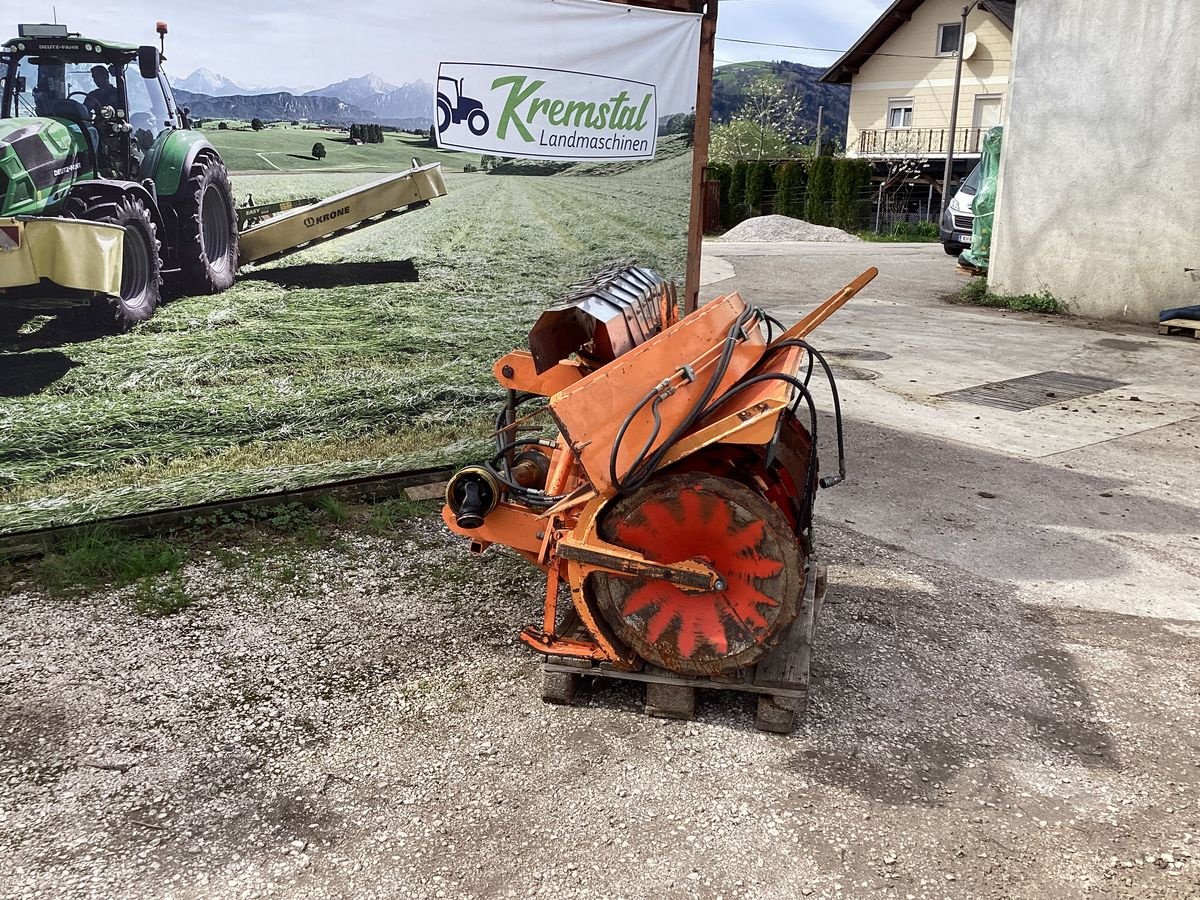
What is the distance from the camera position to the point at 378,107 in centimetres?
532

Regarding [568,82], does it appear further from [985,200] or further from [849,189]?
[849,189]

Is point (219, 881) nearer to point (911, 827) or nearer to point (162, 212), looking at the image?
point (911, 827)

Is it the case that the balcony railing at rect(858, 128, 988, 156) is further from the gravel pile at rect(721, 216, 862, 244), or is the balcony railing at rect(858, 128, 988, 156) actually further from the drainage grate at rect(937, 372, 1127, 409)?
the drainage grate at rect(937, 372, 1127, 409)

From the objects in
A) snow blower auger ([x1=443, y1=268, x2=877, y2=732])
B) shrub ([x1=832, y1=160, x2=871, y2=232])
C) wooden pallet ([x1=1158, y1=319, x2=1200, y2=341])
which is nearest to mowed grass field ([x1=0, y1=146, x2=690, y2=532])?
snow blower auger ([x1=443, y1=268, x2=877, y2=732])

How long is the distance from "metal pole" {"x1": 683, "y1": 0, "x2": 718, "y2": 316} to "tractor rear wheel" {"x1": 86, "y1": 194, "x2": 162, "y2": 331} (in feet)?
10.2

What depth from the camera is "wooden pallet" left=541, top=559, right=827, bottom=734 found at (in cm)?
327

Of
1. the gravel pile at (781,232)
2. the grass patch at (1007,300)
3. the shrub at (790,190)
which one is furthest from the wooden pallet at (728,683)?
the shrub at (790,190)

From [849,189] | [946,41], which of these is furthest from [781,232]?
[946,41]

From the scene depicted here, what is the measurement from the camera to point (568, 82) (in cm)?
551

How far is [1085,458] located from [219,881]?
5.86 m

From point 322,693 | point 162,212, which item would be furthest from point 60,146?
point 322,693

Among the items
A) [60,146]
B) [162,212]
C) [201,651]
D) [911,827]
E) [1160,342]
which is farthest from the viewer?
[1160,342]

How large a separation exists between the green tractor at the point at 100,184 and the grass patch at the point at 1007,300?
10817 mm

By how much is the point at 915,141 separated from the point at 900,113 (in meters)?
1.96
